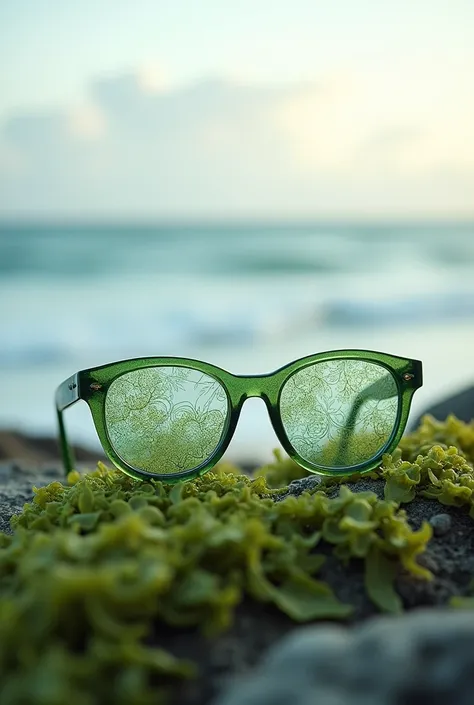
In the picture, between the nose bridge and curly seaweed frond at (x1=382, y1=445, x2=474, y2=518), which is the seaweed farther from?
the nose bridge

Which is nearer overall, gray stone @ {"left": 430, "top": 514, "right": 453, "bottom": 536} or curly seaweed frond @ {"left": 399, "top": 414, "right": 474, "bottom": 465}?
gray stone @ {"left": 430, "top": 514, "right": 453, "bottom": 536}

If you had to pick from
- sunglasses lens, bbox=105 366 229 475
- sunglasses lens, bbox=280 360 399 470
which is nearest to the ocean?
sunglasses lens, bbox=280 360 399 470

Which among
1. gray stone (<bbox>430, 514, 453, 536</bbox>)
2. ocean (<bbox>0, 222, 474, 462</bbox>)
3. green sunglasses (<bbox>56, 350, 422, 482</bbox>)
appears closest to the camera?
gray stone (<bbox>430, 514, 453, 536</bbox>)

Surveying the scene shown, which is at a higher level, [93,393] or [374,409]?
[93,393]

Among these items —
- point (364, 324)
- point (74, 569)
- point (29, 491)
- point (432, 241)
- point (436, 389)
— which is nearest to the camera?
point (74, 569)

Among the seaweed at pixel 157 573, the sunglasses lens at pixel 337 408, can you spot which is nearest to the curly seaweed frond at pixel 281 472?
the sunglasses lens at pixel 337 408

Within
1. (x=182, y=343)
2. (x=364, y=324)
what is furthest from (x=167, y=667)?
(x=364, y=324)

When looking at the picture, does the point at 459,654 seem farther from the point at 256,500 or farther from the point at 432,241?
the point at 432,241
